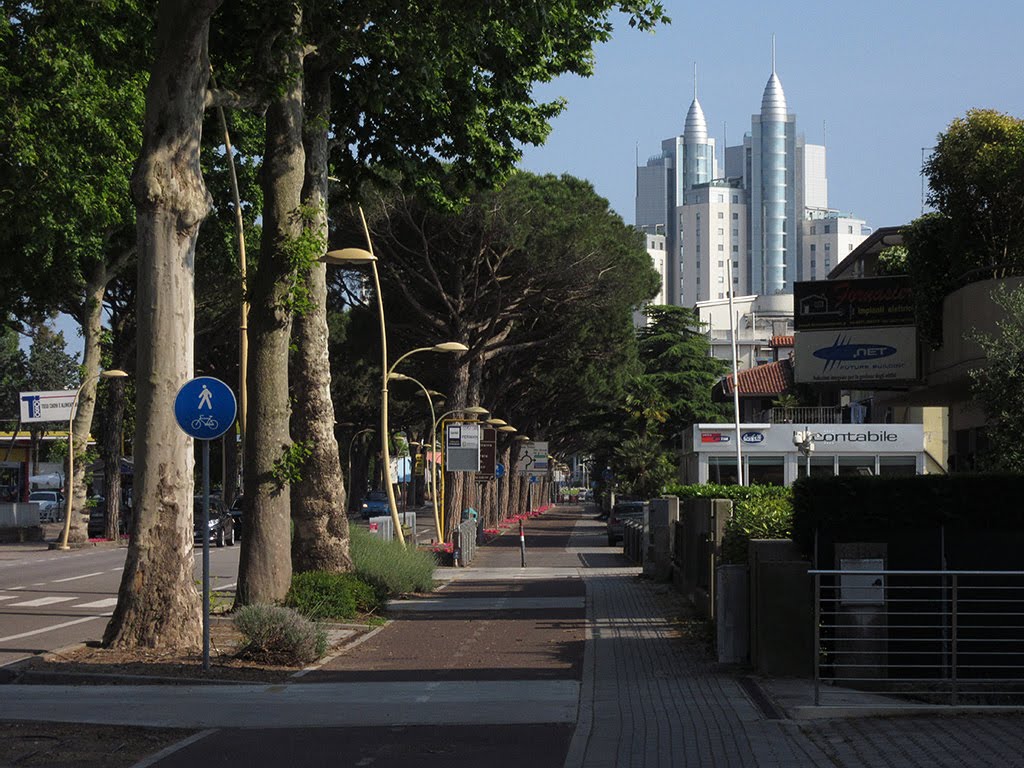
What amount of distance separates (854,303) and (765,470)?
373 inches

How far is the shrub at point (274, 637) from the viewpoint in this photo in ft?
47.6

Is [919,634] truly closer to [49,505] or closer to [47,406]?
[47,406]

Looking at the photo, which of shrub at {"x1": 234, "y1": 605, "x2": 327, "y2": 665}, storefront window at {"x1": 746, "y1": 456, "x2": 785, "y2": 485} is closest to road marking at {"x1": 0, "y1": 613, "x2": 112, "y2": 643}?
shrub at {"x1": 234, "y1": 605, "x2": 327, "y2": 665}

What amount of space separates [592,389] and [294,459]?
158ft

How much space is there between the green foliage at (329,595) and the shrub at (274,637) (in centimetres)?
357

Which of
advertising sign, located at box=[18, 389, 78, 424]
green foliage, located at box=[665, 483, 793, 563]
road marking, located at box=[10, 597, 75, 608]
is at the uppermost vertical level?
advertising sign, located at box=[18, 389, 78, 424]

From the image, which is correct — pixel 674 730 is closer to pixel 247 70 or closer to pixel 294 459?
pixel 294 459

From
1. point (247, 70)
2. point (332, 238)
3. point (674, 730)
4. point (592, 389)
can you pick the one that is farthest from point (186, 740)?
point (592, 389)

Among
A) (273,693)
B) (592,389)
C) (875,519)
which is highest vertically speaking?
(592,389)

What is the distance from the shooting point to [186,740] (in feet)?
33.1

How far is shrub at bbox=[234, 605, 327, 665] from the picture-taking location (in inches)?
571

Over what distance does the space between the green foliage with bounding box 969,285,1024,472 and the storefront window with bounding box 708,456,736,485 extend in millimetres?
23593

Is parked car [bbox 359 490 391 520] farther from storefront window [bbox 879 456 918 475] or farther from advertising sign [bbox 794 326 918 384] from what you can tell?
advertising sign [bbox 794 326 918 384]

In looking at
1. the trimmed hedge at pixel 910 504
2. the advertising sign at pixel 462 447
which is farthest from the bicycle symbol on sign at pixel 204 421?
the advertising sign at pixel 462 447
